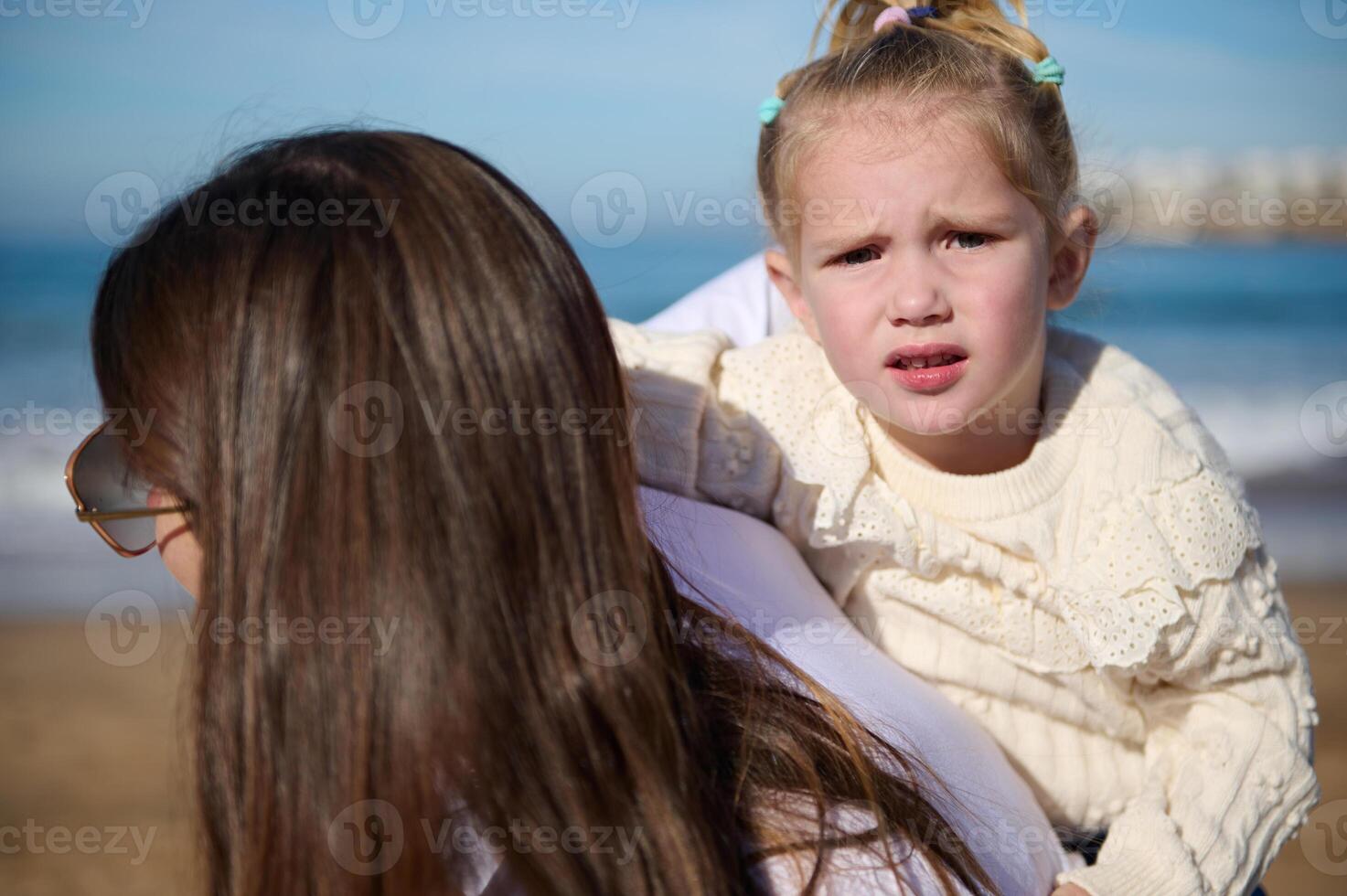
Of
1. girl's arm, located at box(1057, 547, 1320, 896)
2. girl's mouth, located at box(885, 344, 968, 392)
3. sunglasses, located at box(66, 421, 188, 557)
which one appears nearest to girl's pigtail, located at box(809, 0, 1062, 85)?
girl's mouth, located at box(885, 344, 968, 392)

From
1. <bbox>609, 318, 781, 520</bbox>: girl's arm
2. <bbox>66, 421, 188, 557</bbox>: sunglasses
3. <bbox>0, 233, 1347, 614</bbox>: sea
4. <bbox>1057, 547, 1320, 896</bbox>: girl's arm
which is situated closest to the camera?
<bbox>66, 421, 188, 557</bbox>: sunglasses

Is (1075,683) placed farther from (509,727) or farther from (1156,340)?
(1156,340)

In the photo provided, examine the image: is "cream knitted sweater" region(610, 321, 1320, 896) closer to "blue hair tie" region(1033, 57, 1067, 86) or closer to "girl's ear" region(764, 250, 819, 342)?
"girl's ear" region(764, 250, 819, 342)

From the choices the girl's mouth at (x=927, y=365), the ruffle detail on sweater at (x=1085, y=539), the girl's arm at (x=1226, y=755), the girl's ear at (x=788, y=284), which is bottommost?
the girl's arm at (x=1226, y=755)

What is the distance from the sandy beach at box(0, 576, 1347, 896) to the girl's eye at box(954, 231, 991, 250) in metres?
3.20

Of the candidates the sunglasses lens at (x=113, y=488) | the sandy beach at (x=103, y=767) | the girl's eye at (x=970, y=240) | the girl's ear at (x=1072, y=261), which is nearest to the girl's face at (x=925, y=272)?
the girl's eye at (x=970, y=240)

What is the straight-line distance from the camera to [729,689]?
168 cm

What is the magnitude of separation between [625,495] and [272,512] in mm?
432

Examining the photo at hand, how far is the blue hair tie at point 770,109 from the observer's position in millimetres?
2605

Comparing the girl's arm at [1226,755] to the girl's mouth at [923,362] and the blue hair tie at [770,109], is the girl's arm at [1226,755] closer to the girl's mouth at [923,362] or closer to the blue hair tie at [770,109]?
the girl's mouth at [923,362]

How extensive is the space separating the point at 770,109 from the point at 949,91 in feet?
1.47

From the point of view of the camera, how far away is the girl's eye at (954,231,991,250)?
90.7 inches

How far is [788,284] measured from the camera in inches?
106

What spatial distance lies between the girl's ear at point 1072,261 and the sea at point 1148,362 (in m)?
0.36
